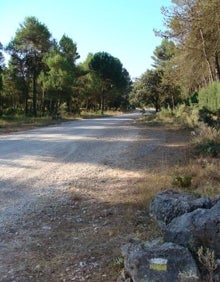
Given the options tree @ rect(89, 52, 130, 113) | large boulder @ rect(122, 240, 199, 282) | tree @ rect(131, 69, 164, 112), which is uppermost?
tree @ rect(89, 52, 130, 113)

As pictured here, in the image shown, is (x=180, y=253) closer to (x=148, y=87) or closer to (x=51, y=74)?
(x=148, y=87)

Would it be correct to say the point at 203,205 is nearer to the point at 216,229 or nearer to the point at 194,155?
the point at 216,229

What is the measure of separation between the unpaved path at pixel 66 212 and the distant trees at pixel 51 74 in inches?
1236

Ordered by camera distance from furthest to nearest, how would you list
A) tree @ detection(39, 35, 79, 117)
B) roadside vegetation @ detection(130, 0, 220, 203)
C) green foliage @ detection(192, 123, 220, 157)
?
tree @ detection(39, 35, 79, 117), green foliage @ detection(192, 123, 220, 157), roadside vegetation @ detection(130, 0, 220, 203)

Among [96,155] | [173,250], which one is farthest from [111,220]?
[96,155]

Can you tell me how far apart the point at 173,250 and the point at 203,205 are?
0.90 meters

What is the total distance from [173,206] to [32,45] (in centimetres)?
4597

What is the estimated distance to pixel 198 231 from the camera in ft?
12.3

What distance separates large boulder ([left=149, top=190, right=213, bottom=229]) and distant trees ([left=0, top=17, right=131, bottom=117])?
37.2 m

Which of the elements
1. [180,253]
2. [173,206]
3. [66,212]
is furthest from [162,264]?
[66,212]

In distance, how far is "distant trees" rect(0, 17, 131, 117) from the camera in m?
46.3

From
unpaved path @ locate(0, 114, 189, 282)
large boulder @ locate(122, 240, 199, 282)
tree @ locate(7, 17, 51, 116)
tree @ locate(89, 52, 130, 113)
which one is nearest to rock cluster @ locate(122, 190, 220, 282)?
large boulder @ locate(122, 240, 199, 282)

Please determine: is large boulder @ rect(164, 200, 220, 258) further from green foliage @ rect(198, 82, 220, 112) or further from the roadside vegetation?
green foliage @ rect(198, 82, 220, 112)

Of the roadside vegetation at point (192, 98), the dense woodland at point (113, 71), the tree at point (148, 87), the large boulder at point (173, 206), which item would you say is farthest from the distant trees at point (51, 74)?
the large boulder at point (173, 206)
